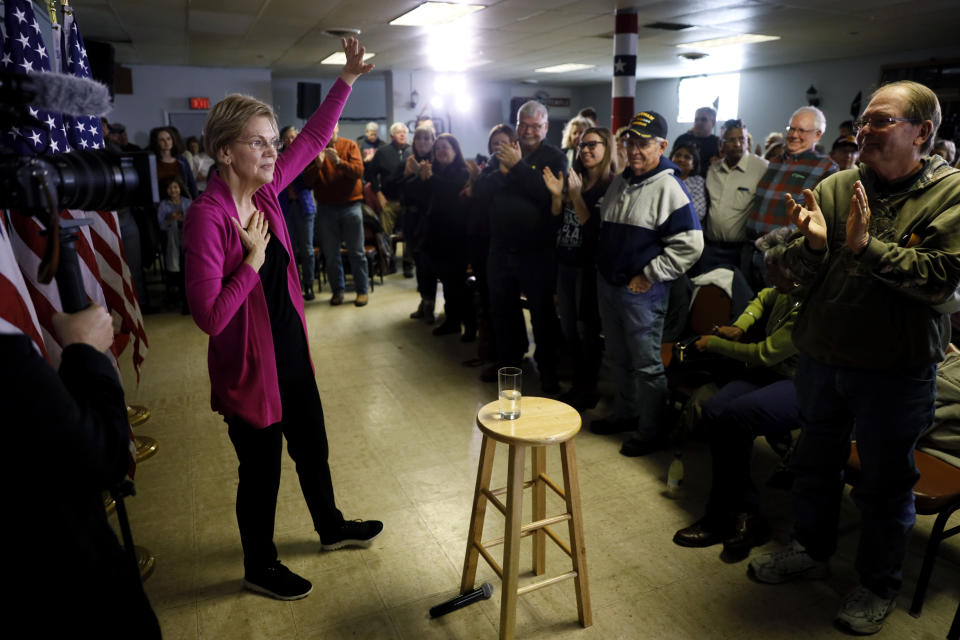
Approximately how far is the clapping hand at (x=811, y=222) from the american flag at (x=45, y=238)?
1956 mm

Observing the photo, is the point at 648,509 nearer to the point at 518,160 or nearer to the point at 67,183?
the point at 518,160

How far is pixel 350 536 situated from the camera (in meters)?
2.32

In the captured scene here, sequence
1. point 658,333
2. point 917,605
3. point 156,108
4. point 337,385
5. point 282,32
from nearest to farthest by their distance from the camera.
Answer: point 917,605 → point 658,333 → point 337,385 → point 282,32 → point 156,108

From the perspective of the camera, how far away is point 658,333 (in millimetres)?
2941

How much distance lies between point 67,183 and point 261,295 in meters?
0.65

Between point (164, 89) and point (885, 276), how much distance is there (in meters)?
11.6

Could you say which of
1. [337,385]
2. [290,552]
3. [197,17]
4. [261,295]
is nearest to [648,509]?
[290,552]

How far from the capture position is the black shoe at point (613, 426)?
10.6 ft

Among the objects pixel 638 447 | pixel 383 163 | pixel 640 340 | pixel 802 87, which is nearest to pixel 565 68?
pixel 802 87

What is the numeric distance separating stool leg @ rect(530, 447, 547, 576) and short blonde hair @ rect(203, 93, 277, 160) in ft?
3.99

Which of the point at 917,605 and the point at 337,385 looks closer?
the point at 917,605

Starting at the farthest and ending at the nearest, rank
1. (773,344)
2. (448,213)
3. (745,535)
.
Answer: (448,213)
(773,344)
(745,535)

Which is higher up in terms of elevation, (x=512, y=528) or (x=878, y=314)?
(x=878, y=314)

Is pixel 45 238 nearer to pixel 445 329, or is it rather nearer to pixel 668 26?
pixel 445 329
